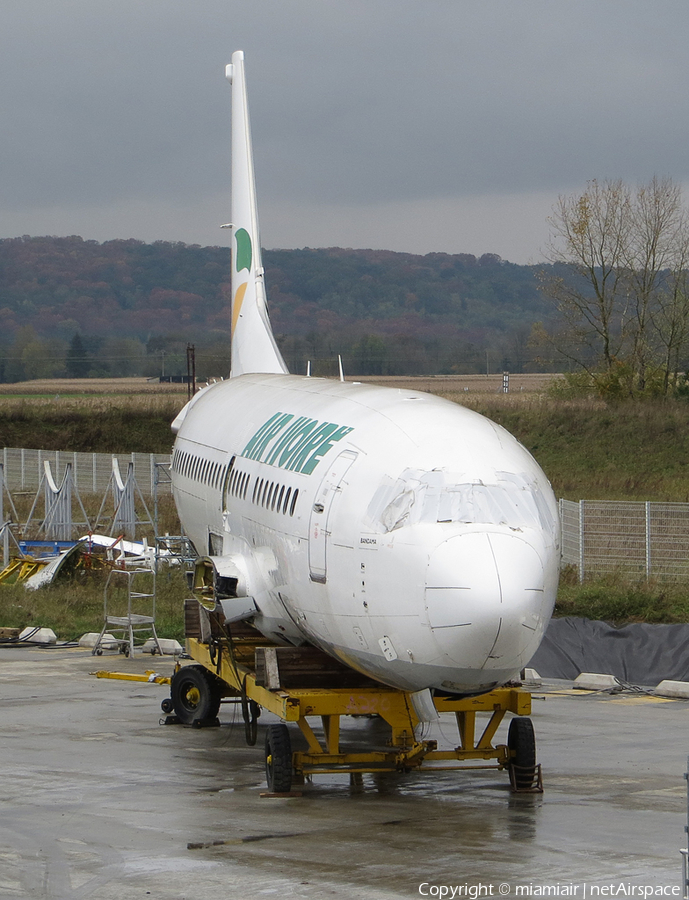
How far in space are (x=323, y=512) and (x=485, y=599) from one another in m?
2.82

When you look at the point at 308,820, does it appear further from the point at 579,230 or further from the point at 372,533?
the point at 579,230

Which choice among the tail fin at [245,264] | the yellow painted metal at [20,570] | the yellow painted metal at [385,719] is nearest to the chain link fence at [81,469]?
the yellow painted metal at [20,570]

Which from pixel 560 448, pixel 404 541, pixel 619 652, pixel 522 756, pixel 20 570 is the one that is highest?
pixel 404 541

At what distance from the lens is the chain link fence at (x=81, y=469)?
59469mm

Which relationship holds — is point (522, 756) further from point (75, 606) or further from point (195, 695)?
point (75, 606)

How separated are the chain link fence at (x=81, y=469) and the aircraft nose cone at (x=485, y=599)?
46474 millimetres

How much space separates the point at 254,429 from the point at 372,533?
247 inches

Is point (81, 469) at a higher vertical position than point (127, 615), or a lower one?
higher

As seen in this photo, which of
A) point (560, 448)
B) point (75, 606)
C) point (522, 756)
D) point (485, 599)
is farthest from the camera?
Answer: point (560, 448)

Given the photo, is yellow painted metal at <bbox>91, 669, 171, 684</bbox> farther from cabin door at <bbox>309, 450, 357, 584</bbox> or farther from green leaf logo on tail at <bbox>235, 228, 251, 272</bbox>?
cabin door at <bbox>309, 450, 357, 584</bbox>

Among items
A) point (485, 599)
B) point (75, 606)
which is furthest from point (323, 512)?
point (75, 606)

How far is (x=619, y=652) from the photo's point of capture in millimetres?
24672

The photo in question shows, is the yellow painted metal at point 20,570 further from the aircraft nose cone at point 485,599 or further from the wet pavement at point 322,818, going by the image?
the aircraft nose cone at point 485,599

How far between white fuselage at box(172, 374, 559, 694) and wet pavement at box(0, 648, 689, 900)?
5.42 ft
